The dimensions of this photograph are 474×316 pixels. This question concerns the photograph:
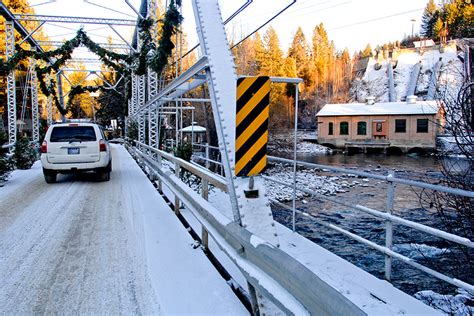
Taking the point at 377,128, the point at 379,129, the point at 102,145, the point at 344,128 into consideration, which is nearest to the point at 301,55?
the point at 344,128

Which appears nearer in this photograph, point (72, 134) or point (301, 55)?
point (72, 134)

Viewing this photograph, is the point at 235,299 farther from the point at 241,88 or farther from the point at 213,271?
the point at 241,88

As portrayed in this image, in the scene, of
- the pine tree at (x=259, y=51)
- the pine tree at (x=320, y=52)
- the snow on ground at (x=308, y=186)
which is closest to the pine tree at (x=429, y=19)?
the pine tree at (x=320, y=52)

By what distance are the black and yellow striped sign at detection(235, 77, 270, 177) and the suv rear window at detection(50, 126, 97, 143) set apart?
29.6ft

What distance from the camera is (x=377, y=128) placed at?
50.1m

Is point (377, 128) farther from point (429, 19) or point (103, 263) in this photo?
point (429, 19)

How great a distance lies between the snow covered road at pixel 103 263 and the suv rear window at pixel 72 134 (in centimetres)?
315

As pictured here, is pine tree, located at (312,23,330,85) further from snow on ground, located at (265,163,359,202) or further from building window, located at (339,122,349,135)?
snow on ground, located at (265,163,359,202)

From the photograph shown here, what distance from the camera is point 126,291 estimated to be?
3773 mm

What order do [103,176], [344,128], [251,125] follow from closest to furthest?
1. [251,125]
2. [103,176]
3. [344,128]

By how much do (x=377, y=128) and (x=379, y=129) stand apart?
322 mm

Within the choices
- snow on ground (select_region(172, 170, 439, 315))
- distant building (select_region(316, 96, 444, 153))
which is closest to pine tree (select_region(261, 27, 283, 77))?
distant building (select_region(316, 96, 444, 153))

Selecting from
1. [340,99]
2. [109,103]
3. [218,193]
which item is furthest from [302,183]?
[340,99]

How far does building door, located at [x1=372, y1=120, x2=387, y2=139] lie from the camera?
49406 millimetres
